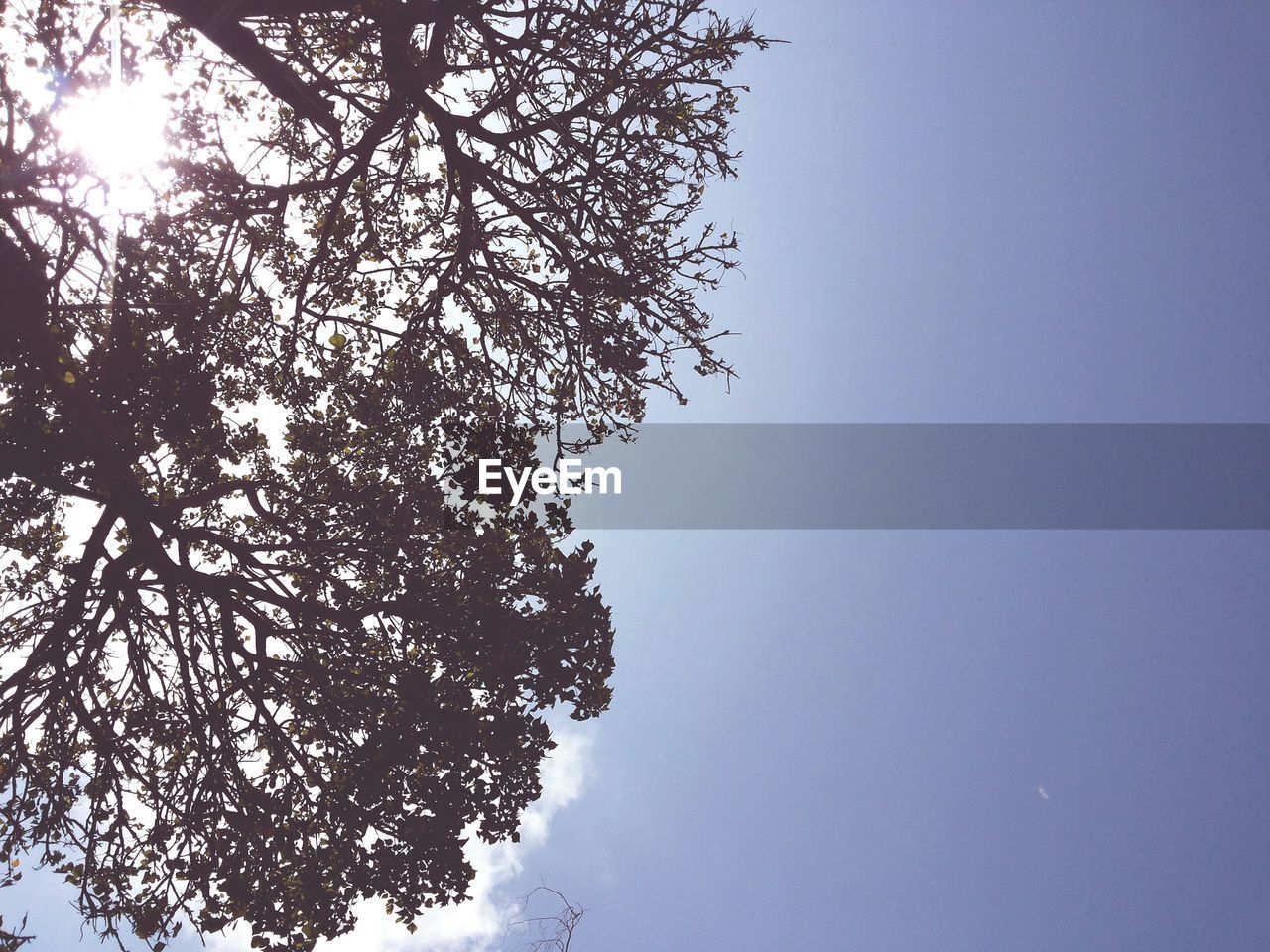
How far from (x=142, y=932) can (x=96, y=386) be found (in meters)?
7.02

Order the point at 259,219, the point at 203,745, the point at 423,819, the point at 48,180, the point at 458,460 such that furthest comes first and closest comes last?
the point at 259,219 < the point at 458,460 < the point at 203,745 < the point at 423,819 < the point at 48,180

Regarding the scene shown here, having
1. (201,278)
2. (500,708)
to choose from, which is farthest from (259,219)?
(500,708)

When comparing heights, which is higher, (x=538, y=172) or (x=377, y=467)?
(x=538, y=172)

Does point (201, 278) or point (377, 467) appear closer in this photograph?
point (201, 278)

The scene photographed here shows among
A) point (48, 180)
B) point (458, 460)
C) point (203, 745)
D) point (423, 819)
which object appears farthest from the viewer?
point (458, 460)

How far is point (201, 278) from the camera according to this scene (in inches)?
334

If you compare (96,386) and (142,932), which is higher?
(96,386)

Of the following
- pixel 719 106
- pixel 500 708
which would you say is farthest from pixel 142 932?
pixel 719 106

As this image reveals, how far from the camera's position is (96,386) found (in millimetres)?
7289

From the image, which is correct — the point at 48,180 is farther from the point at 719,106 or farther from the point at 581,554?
the point at 719,106

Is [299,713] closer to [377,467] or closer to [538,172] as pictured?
[377,467]

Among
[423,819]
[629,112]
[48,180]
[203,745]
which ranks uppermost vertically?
[629,112]

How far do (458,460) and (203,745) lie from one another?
508cm

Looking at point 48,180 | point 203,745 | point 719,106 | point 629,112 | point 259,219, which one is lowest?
point 203,745
